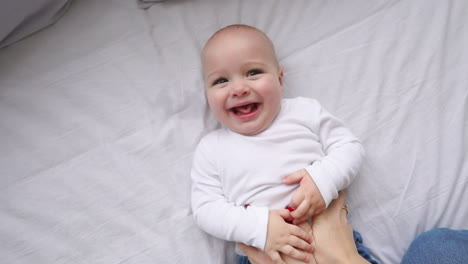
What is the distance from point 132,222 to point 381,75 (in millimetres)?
793

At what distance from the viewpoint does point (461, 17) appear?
1.11 metres

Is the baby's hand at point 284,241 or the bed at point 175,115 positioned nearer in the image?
the baby's hand at point 284,241

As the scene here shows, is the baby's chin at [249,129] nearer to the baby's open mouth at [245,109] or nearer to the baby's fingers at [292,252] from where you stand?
the baby's open mouth at [245,109]

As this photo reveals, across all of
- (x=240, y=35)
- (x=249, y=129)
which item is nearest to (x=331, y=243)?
(x=249, y=129)

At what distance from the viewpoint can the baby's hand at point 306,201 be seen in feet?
2.84

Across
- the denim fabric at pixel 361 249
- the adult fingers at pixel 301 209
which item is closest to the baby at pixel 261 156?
the adult fingers at pixel 301 209

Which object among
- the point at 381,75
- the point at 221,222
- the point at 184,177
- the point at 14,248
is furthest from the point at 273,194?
the point at 14,248

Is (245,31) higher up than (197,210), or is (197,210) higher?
(245,31)

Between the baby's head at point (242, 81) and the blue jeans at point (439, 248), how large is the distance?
46 cm

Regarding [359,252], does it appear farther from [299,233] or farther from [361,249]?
[299,233]

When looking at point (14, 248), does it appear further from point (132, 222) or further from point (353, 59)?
point (353, 59)

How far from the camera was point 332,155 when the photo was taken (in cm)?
93

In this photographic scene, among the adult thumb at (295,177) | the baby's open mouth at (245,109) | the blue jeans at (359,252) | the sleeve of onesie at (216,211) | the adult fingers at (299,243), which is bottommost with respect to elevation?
the blue jeans at (359,252)

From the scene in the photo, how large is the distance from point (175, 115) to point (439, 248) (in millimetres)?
735
